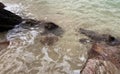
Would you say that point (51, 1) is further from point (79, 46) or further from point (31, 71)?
point (31, 71)

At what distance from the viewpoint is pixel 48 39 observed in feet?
17.8

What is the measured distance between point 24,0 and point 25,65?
606 cm

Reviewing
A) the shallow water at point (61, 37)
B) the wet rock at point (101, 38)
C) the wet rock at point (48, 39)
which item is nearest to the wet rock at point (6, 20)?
the shallow water at point (61, 37)

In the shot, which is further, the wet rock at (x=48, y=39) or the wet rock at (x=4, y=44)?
the wet rock at (x=48, y=39)

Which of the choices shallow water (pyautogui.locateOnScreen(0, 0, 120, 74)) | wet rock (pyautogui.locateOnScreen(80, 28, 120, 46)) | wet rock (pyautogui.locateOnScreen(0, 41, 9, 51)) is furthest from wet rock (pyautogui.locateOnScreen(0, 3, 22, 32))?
wet rock (pyautogui.locateOnScreen(80, 28, 120, 46))

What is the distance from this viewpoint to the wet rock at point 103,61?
11.9 feet

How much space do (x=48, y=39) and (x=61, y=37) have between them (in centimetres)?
48

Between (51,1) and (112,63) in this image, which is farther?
(51,1)

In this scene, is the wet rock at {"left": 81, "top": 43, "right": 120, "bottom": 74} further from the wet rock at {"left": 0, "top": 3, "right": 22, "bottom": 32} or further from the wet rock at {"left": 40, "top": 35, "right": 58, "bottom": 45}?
the wet rock at {"left": 0, "top": 3, "right": 22, "bottom": 32}

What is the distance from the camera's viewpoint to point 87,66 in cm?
373

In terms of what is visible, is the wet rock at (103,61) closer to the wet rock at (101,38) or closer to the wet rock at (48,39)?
the wet rock at (101,38)

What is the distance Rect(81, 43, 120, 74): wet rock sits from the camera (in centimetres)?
363

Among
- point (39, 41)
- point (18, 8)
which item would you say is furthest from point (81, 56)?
point (18, 8)

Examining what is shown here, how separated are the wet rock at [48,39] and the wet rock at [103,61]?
1.30 m
